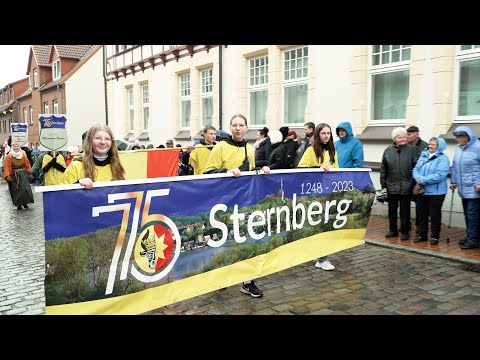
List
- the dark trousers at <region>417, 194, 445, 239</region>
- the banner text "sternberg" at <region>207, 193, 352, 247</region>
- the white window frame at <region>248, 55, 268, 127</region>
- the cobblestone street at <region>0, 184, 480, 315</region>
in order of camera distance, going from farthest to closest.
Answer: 1. the white window frame at <region>248, 55, 268, 127</region>
2. the dark trousers at <region>417, 194, 445, 239</region>
3. the cobblestone street at <region>0, 184, 480, 315</region>
4. the banner text "sternberg" at <region>207, 193, 352, 247</region>

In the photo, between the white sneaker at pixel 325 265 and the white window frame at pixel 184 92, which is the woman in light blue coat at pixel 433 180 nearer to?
the white sneaker at pixel 325 265

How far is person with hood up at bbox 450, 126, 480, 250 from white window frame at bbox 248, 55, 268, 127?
311 inches

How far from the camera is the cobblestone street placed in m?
4.51

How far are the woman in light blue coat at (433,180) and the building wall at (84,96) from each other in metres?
29.8

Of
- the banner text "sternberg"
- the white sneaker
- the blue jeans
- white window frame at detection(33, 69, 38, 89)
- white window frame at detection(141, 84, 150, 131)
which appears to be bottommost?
the white sneaker

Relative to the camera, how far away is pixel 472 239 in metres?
6.69

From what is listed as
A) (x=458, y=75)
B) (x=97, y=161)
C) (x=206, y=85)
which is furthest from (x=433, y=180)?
(x=206, y=85)

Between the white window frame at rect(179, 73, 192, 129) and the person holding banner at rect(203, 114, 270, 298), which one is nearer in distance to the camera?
the person holding banner at rect(203, 114, 270, 298)

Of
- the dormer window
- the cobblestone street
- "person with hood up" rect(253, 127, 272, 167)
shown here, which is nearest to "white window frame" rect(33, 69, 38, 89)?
the dormer window

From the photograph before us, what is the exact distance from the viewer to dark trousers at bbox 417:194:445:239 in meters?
7.09

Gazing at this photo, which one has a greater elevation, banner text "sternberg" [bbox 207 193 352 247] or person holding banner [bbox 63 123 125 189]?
person holding banner [bbox 63 123 125 189]

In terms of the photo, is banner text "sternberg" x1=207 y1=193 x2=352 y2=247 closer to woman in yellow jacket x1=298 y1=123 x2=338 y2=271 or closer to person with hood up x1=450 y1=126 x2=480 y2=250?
woman in yellow jacket x1=298 y1=123 x2=338 y2=271

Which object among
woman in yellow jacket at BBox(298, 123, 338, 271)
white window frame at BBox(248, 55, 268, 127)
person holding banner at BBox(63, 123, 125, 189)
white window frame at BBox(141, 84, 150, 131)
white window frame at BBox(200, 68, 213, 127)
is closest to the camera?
person holding banner at BBox(63, 123, 125, 189)

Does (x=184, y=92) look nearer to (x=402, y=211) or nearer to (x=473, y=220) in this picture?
(x=402, y=211)
